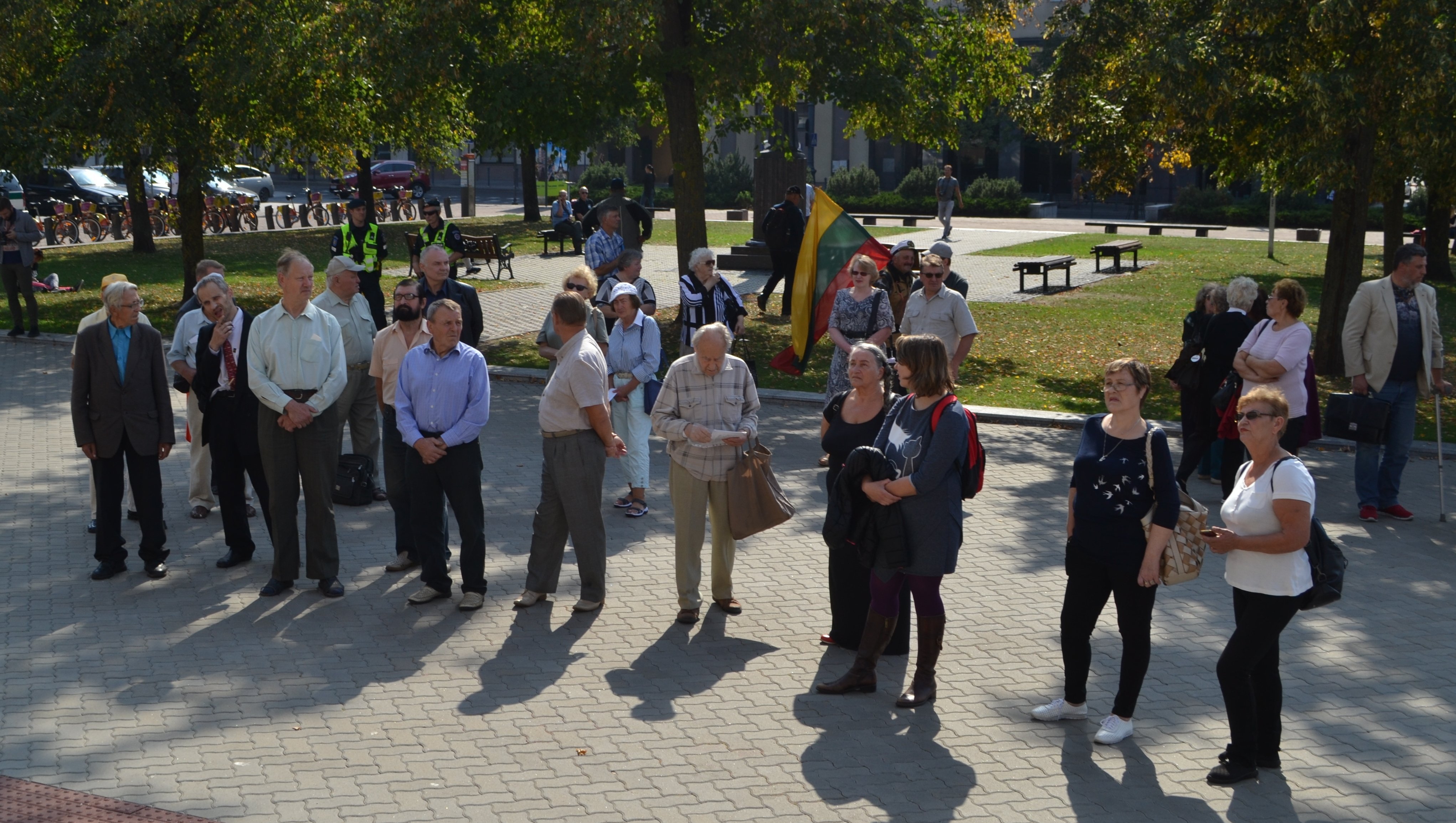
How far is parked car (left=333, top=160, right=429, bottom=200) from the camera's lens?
5319 cm

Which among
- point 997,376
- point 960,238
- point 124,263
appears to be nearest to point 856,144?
point 960,238

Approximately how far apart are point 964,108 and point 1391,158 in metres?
6.46

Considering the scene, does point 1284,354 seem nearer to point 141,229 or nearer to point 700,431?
point 700,431

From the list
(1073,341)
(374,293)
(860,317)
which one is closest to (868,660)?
(860,317)

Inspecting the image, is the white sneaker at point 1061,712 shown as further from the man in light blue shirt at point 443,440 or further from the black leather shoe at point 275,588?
the black leather shoe at point 275,588

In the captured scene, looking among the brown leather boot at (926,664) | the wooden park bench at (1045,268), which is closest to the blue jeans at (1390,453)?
the brown leather boot at (926,664)

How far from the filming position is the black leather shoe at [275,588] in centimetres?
778

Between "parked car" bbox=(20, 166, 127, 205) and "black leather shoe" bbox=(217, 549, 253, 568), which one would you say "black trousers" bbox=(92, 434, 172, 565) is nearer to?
"black leather shoe" bbox=(217, 549, 253, 568)

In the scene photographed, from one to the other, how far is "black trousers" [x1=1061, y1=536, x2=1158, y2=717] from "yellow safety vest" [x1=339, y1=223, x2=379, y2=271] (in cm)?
1042

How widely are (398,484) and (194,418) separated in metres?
1.99

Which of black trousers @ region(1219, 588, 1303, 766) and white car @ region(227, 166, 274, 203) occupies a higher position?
white car @ region(227, 166, 274, 203)

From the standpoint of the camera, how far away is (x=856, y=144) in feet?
200

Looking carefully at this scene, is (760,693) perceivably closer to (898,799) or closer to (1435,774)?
(898,799)

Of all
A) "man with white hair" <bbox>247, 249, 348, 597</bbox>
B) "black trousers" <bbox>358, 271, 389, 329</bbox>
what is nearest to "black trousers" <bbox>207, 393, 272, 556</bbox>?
"man with white hair" <bbox>247, 249, 348, 597</bbox>
